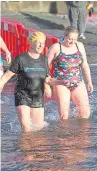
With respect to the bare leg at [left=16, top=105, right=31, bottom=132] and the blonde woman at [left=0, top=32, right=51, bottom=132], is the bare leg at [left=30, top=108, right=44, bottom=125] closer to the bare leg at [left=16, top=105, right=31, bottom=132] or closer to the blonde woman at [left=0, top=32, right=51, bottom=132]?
the blonde woman at [left=0, top=32, right=51, bottom=132]

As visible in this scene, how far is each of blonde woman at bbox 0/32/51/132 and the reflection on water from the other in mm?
277

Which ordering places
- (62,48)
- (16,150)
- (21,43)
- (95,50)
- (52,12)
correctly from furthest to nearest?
(52,12) < (95,50) < (21,43) < (62,48) < (16,150)

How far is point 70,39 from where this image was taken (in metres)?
9.05

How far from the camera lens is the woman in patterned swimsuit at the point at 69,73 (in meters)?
9.34

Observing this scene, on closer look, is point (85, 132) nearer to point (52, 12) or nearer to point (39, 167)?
point (39, 167)

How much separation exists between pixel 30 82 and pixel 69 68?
108 cm

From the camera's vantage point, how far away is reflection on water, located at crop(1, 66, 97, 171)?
712 centimetres

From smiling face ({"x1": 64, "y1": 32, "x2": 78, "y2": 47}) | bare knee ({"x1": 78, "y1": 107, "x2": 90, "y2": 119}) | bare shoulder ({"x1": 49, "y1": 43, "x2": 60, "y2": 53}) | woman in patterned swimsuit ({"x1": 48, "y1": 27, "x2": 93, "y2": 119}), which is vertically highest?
smiling face ({"x1": 64, "y1": 32, "x2": 78, "y2": 47})

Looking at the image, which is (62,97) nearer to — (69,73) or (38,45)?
(69,73)

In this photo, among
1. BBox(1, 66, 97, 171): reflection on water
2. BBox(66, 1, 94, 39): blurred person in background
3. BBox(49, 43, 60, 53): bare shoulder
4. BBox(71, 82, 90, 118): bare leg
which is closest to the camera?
BBox(1, 66, 97, 171): reflection on water

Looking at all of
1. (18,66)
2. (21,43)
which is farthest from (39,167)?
(21,43)

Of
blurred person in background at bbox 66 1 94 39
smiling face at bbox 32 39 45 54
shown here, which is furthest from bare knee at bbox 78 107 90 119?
blurred person in background at bbox 66 1 94 39

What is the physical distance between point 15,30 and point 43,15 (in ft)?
37.5

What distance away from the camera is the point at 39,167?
277 inches
